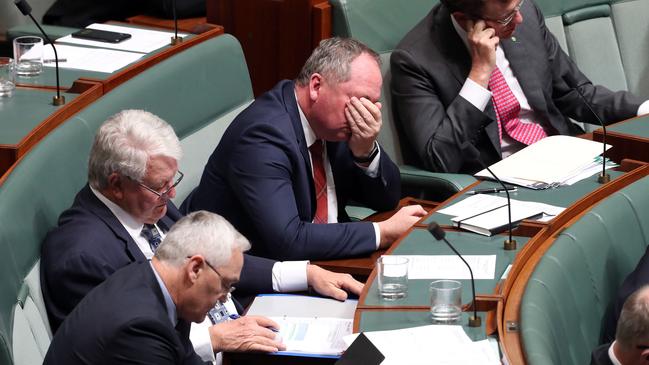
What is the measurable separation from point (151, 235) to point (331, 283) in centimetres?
44

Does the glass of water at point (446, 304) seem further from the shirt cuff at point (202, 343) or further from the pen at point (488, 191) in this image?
the pen at point (488, 191)

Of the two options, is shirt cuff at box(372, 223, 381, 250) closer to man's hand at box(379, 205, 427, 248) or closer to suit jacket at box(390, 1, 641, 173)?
man's hand at box(379, 205, 427, 248)

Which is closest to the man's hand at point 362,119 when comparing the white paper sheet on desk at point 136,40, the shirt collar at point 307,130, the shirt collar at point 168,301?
the shirt collar at point 307,130

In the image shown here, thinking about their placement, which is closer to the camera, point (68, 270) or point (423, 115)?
point (68, 270)

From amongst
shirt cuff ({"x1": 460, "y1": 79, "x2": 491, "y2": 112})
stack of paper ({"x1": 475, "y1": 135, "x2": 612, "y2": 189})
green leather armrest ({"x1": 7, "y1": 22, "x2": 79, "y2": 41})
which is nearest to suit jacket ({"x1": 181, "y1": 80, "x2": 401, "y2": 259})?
stack of paper ({"x1": 475, "y1": 135, "x2": 612, "y2": 189})

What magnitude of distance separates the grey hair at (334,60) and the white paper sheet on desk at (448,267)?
1.98 feet

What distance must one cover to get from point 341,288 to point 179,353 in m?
0.70

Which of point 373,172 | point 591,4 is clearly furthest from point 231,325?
point 591,4

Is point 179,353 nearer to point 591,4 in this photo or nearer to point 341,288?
point 341,288

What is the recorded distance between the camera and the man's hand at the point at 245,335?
97.0 inches

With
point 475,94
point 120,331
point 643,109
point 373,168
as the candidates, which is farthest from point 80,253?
point 643,109

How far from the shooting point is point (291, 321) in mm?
2613

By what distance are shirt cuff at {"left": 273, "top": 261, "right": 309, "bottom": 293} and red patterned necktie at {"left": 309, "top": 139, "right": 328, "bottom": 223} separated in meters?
0.44

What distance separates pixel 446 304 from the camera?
2.36 m
